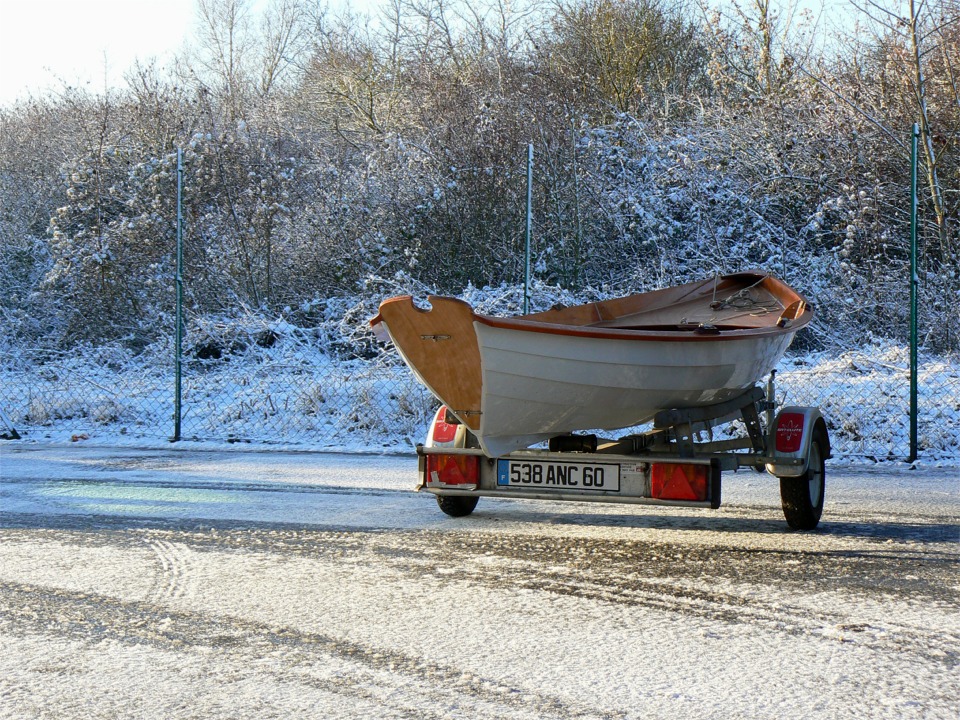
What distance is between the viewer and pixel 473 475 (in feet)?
20.3

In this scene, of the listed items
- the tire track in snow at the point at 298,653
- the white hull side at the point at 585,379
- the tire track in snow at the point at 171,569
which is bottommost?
the tire track in snow at the point at 298,653

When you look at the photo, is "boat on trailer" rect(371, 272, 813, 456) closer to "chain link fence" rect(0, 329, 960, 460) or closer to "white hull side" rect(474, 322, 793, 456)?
"white hull side" rect(474, 322, 793, 456)

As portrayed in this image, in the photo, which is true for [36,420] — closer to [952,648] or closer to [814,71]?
[952,648]

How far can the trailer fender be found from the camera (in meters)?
6.29

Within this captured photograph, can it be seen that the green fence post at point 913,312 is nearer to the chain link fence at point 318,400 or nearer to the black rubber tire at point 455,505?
the chain link fence at point 318,400

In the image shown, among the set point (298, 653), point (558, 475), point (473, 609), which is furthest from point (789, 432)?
point (298, 653)

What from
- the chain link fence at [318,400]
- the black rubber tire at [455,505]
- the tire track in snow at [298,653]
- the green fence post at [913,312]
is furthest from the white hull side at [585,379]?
the chain link fence at [318,400]

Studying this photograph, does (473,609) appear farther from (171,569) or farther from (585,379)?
(171,569)

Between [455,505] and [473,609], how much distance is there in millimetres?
2425

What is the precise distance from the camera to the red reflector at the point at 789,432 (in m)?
6.35

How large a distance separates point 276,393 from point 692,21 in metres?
14.2

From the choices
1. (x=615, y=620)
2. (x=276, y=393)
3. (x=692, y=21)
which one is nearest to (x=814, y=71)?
(x=692, y=21)

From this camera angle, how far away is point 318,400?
1307cm

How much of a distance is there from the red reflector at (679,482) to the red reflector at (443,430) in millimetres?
1404
